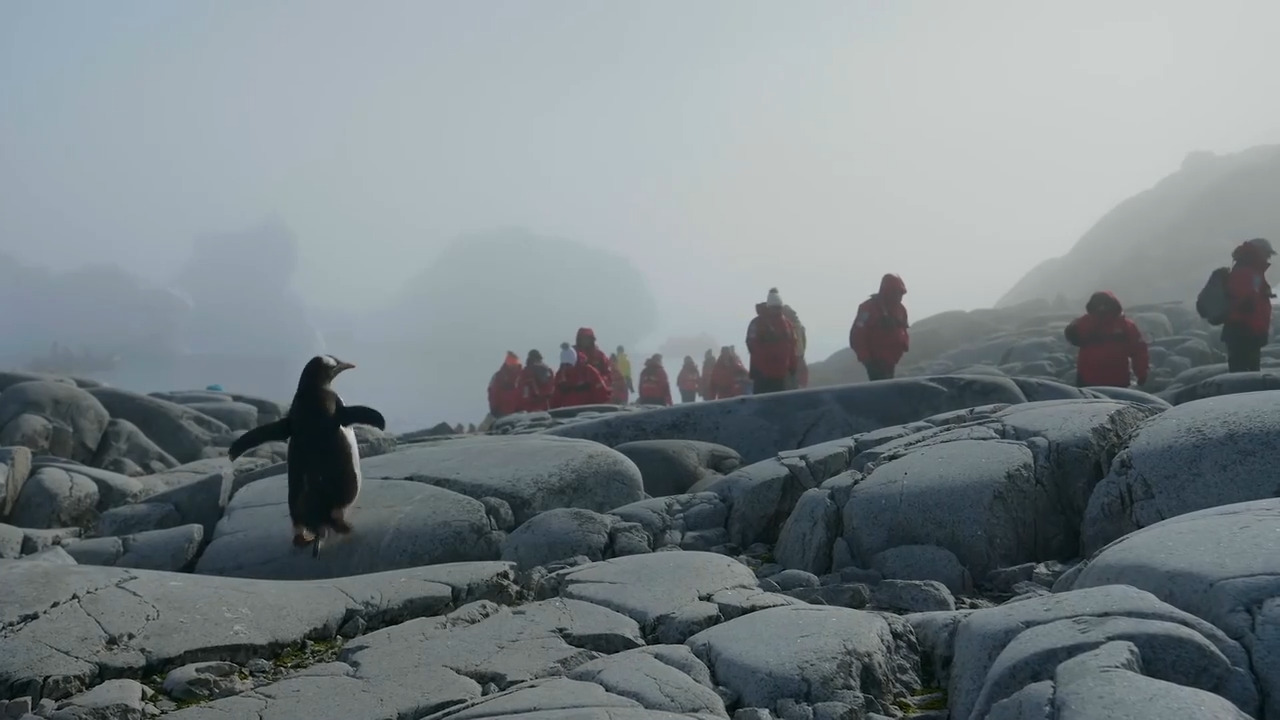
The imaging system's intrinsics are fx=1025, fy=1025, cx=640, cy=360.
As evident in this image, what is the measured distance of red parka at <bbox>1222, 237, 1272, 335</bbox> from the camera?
40.6 feet

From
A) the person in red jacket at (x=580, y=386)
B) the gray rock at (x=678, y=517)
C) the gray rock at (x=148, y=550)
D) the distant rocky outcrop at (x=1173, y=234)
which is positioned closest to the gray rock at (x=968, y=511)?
the gray rock at (x=678, y=517)

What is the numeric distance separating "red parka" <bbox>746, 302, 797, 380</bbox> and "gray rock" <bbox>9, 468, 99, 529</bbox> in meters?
7.61

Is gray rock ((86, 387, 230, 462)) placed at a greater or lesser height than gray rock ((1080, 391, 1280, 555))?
greater

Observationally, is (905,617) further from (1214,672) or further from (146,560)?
(146,560)

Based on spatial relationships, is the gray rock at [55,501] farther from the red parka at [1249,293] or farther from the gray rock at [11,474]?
the red parka at [1249,293]

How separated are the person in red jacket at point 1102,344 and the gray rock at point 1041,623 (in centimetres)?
832

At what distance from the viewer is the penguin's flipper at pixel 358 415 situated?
6504 mm

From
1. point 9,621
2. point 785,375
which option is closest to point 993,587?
point 9,621

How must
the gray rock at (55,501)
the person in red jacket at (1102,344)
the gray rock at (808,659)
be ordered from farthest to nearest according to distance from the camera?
the person in red jacket at (1102,344) < the gray rock at (55,501) < the gray rock at (808,659)

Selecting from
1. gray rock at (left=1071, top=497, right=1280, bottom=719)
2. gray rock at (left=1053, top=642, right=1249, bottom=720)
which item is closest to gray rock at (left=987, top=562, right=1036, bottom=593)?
gray rock at (left=1071, top=497, right=1280, bottom=719)

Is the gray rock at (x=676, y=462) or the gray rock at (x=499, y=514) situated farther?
the gray rock at (x=676, y=462)

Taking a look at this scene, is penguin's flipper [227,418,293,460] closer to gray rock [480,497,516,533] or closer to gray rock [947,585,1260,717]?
gray rock [480,497,516,533]

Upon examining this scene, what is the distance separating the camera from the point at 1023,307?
41.4 meters

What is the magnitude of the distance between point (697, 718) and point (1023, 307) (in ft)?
134
